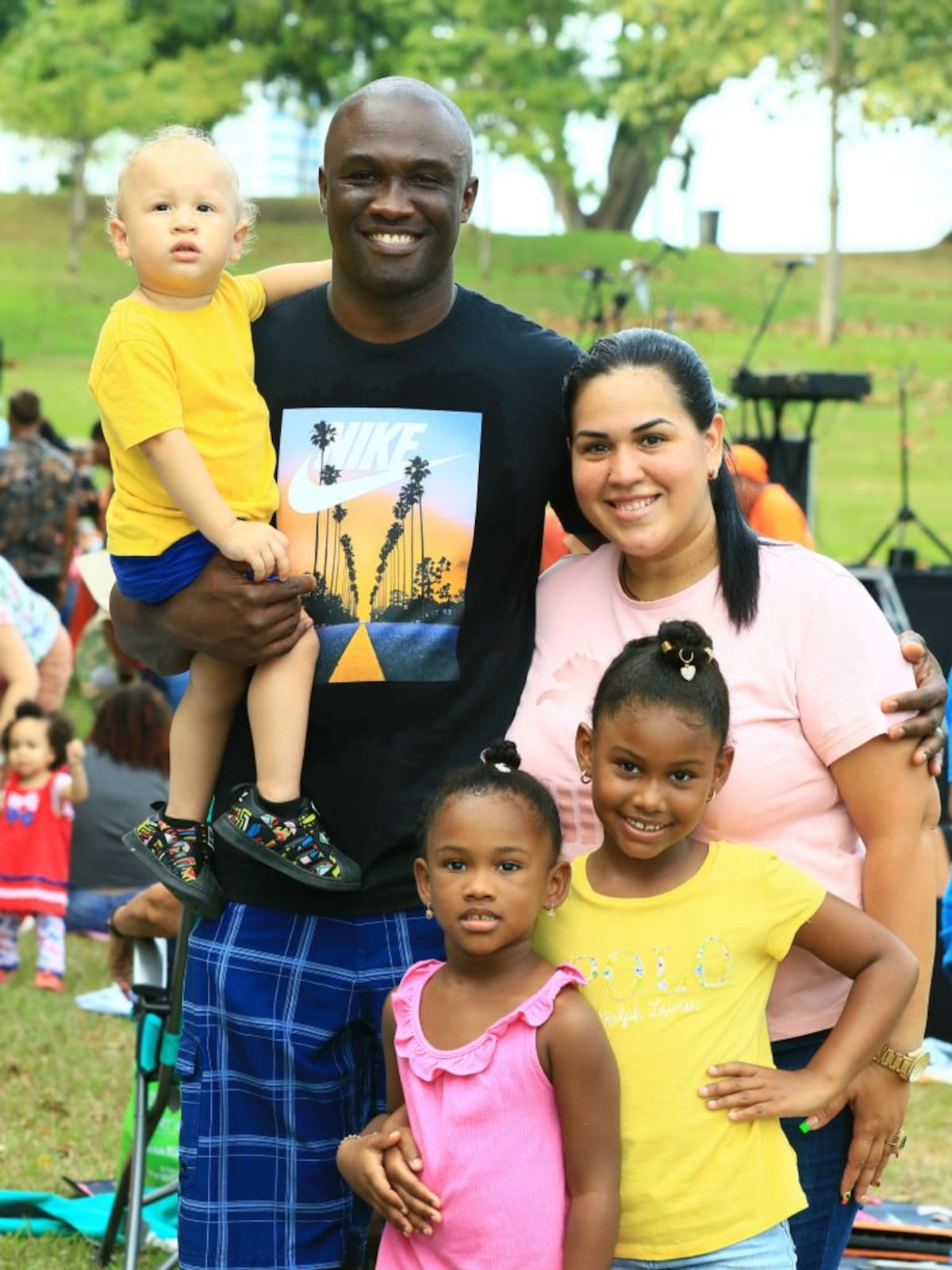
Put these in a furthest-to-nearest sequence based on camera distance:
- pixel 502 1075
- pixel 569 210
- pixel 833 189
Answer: pixel 569 210 → pixel 833 189 → pixel 502 1075

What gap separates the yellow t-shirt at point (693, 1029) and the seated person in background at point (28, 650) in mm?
5400

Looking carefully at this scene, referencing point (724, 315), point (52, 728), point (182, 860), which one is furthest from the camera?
point (724, 315)

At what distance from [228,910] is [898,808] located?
1.08 meters

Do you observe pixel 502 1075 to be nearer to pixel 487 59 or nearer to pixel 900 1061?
pixel 900 1061

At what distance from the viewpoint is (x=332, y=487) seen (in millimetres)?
2812

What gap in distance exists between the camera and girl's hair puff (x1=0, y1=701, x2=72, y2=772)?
7.26m

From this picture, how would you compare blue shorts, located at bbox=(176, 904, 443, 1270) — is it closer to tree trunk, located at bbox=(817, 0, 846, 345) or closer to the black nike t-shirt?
the black nike t-shirt

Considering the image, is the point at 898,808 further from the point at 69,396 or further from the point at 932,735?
the point at 69,396

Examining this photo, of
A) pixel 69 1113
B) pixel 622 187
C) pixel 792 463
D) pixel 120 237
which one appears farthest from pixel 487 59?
pixel 120 237

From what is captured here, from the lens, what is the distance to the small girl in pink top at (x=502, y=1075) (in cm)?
242

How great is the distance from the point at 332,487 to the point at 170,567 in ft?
0.95

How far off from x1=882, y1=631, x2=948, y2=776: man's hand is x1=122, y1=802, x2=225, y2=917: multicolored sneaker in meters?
1.11

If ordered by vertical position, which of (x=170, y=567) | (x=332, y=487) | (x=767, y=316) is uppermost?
(x=767, y=316)

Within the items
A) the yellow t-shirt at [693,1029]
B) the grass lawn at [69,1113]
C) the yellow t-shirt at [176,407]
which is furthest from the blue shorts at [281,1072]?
the grass lawn at [69,1113]
